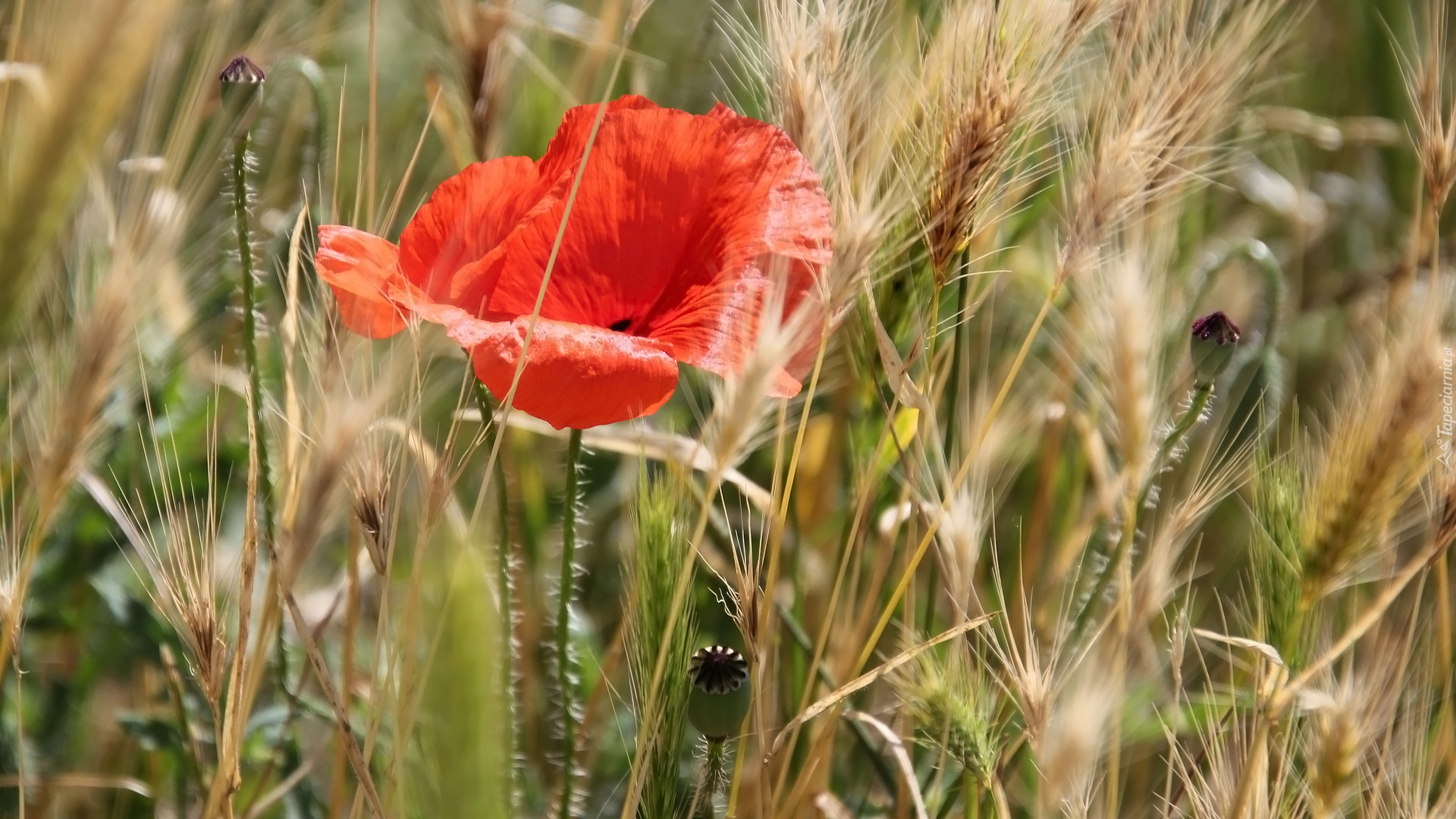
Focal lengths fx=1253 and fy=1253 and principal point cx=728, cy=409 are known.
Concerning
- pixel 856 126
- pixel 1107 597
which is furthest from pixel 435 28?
pixel 1107 597

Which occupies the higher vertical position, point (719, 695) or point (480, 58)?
point (480, 58)

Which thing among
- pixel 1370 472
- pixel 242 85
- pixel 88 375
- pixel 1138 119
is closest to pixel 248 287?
pixel 242 85

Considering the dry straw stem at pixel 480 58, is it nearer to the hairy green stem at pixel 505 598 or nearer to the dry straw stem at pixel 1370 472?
the hairy green stem at pixel 505 598

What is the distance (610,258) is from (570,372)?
4.9 inches

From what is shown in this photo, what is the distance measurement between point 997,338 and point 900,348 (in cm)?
63

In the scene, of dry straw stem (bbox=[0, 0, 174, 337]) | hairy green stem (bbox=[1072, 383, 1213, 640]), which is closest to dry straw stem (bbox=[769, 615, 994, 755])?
hairy green stem (bbox=[1072, 383, 1213, 640])

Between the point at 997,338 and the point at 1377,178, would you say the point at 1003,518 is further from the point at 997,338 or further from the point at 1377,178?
the point at 1377,178

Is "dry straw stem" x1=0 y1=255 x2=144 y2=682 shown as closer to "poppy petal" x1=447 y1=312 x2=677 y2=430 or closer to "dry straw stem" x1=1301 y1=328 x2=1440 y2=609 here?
"poppy petal" x1=447 y1=312 x2=677 y2=430

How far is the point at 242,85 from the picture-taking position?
65 centimetres

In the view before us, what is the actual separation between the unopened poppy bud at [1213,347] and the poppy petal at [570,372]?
0.32 meters

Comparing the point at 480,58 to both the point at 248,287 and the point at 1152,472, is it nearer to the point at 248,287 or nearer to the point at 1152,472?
the point at 248,287

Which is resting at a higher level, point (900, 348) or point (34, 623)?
point (900, 348)

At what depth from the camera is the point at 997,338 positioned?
1.38 meters

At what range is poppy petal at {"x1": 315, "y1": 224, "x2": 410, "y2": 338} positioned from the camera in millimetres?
533
